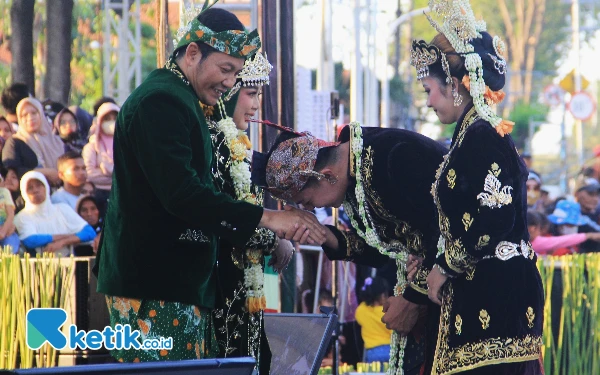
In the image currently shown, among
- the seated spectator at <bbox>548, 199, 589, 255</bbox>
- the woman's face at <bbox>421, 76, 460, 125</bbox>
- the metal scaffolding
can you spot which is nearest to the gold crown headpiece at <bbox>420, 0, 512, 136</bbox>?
the woman's face at <bbox>421, 76, 460, 125</bbox>

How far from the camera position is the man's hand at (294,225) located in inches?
148

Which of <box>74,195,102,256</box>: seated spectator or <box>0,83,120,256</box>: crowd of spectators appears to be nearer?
<box>0,83,120,256</box>: crowd of spectators

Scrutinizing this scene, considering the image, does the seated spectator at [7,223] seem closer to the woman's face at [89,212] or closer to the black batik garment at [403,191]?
the woman's face at [89,212]

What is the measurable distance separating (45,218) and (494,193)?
4.22 meters

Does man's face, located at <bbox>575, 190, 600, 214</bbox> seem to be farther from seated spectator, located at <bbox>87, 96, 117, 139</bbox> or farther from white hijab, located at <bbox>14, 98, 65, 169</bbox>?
white hijab, located at <bbox>14, 98, 65, 169</bbox>

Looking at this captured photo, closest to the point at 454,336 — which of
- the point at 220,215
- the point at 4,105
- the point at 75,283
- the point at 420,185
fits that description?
the point at 420,185

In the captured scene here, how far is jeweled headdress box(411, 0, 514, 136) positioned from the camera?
3.86 metres

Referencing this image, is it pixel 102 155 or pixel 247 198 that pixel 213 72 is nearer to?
pixel 247 198

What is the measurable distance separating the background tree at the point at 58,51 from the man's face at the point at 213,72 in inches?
199

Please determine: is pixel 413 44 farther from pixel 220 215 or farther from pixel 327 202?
pixel 220 215

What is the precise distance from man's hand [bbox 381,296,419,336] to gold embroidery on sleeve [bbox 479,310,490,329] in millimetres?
349

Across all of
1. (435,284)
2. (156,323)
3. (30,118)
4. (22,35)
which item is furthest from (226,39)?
(22,35)

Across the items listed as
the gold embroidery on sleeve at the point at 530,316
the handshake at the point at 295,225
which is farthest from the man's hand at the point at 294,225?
the gold embroidery on sleeve at the point at 530,316

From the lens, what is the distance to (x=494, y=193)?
3.69 m
